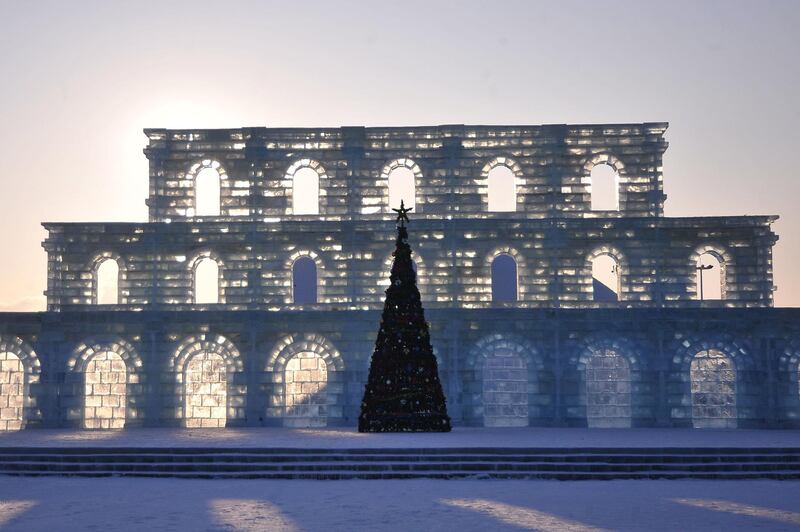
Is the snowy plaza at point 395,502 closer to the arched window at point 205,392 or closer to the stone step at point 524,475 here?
the stone step at point 524,475

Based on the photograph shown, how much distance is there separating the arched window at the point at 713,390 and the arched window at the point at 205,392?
51.3 ft

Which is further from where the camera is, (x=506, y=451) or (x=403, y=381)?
(x=403, y=381)

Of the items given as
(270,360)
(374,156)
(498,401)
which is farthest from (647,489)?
(374,156)

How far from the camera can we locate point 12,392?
38312 mm

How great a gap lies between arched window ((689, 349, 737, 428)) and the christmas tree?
10.8m

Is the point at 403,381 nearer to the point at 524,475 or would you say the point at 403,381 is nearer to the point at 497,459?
the point at 497,459

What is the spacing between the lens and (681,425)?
123 feet

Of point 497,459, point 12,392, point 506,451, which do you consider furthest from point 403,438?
point 12,392

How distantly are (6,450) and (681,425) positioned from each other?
21.6 m

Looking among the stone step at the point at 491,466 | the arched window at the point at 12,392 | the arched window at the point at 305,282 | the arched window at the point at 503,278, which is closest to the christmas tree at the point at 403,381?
the stone step at the point at 491,466

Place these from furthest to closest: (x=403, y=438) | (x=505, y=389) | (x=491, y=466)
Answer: (x=505, y=389) < (x=403, y=438) < (x=491, y=466)

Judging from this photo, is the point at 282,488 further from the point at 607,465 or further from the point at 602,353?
the point at 602,353

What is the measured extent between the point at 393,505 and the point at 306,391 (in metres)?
19.5

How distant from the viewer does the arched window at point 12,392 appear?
38.3 m
